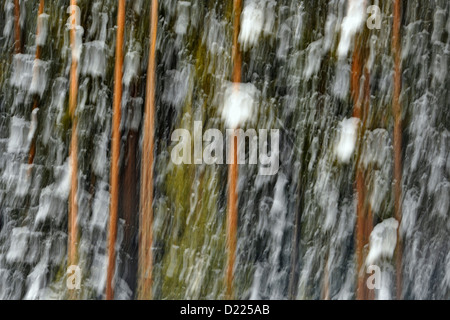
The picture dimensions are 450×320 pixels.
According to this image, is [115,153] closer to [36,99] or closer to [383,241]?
[36,99]

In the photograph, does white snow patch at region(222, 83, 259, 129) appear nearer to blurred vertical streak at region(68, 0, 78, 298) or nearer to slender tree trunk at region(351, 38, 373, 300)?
slender tree trunk at region(351, 38, 373, 300)

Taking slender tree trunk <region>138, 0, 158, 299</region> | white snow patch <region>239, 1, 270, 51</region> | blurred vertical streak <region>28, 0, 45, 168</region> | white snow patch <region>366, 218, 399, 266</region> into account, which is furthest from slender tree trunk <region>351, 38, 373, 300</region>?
blurred vertical streak <region>28, 0, 45, 168</region>

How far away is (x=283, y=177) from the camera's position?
1.61 m

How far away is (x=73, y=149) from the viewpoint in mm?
1617

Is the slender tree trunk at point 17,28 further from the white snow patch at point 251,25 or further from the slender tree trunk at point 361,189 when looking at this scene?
the slender tree trunk at point 361,189

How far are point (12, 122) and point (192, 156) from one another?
589 millimetres

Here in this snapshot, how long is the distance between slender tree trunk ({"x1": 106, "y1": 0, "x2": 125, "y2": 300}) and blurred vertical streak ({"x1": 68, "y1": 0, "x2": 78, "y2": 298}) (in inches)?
4.4

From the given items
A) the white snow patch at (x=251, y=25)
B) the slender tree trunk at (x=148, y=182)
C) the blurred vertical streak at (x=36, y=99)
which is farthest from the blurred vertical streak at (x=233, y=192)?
the blurred vertical streak at (x=36, y=99)

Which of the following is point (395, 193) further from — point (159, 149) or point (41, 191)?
point (41, 191)

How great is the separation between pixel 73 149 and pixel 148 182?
26 cm

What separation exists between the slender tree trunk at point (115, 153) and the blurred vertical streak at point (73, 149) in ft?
0.37

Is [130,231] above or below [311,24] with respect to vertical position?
below

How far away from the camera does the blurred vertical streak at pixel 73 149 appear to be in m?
1.61
